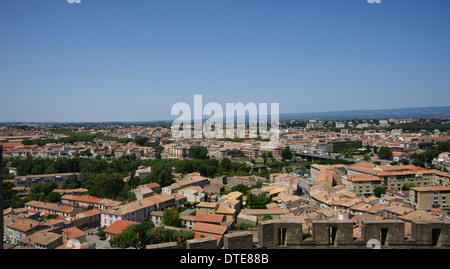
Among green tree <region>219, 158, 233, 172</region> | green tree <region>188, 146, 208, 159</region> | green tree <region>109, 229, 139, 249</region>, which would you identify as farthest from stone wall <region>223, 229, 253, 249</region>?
green tree <region>188, 146, 208, 159</region>

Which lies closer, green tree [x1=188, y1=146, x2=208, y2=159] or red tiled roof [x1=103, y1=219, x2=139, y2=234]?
red tiled roof [x1=103, y1=219, x2=139, y2=234]

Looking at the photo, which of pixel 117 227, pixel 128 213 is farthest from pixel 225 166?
pixel 117 227

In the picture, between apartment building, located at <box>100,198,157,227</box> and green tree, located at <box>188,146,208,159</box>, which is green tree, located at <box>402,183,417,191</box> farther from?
green tree, located at <box>188,146,208,159</box>

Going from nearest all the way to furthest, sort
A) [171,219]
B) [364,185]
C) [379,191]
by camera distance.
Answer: [171,219] < [379,191] < [364,185]

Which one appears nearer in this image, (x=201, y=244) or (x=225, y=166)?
(x=201, y=244)

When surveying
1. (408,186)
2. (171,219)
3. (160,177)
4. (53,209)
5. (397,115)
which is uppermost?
(397,115)

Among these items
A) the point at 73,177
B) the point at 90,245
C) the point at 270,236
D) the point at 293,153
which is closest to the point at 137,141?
the point at 293,153

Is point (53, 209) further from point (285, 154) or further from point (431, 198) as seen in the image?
point (285, 154)

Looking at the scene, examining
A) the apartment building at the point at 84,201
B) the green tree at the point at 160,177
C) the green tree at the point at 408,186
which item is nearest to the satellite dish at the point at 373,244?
the apartment building at the point at 84,201

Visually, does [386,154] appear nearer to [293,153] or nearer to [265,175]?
[293,153]

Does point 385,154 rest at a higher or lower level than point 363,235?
lower
